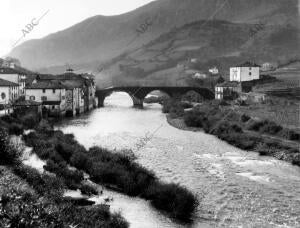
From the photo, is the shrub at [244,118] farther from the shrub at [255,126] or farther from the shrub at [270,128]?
the shrub at [270,128]

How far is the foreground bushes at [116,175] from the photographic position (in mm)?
27000

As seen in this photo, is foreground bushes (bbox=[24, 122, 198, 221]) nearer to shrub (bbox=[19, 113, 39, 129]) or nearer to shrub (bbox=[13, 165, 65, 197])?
shrub (bbox=[13, 165, 65, 197])

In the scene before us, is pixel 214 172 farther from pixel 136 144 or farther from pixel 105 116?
pixel 105 116

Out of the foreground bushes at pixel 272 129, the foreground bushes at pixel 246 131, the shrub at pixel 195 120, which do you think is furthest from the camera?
the shrub at pixel 195 120

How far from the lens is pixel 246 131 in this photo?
58.4 metres

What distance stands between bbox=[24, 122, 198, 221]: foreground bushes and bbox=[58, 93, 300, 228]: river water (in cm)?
81

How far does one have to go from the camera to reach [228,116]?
234 ft

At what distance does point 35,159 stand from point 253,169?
19.6 m

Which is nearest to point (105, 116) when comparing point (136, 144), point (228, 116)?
point (228, 116)

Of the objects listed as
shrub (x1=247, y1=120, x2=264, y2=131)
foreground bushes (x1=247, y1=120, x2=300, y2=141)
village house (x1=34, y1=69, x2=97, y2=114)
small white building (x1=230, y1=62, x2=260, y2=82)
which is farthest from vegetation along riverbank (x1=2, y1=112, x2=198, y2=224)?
small white building (x1=230, y1=62, x2=260, y2=82)

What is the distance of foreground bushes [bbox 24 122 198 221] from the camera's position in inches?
1063

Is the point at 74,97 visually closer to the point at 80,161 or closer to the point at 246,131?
the point at 246,131

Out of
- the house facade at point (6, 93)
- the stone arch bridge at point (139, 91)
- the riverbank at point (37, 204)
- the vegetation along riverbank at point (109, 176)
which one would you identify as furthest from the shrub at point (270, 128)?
the stone arch bridge at point (139, 91)

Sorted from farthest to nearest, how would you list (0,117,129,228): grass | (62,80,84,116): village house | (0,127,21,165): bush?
(62,80,84,116): village house, (0,127,21,165): bush, (0,117,129,228): grass
